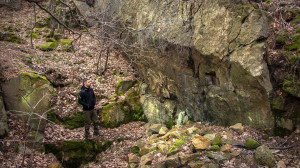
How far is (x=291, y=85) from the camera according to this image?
5316 millimetres

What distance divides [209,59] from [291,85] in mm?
2480

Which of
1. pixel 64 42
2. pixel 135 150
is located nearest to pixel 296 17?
pixel 135 150

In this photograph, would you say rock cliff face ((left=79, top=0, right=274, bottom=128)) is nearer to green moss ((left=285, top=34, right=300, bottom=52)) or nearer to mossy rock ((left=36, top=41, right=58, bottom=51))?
green moss ((left=285, top=34, right=300, bottom=52))

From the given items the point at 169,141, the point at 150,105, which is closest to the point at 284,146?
the point at 169,141

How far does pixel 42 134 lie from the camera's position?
264 inches

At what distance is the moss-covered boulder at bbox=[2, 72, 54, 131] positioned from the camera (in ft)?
22.4

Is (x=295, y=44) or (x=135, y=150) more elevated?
(x=295, y=44)

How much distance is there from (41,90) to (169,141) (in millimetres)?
5235

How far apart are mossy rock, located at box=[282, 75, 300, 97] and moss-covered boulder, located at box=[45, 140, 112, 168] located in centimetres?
644

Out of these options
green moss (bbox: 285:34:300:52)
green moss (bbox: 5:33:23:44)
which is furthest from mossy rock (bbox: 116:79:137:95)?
green moss (bbox: 5:33:23:44)

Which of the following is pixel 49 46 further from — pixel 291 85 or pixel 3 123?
pixel 291 85

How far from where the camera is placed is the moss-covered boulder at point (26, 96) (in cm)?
683

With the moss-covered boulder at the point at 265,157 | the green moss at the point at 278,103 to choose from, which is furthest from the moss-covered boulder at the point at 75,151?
the green moss at the point at 278,103

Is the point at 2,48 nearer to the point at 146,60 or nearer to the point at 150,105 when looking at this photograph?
the point at 146,60
